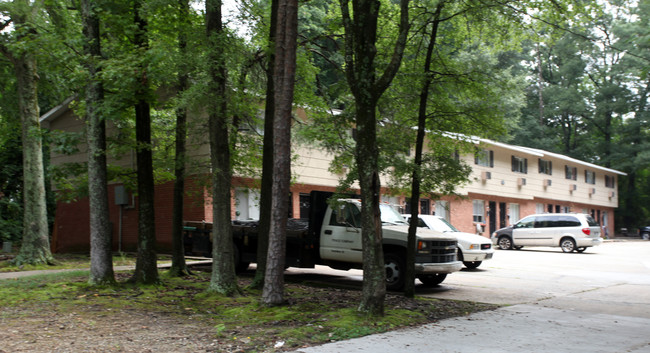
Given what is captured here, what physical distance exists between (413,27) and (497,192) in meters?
27.6

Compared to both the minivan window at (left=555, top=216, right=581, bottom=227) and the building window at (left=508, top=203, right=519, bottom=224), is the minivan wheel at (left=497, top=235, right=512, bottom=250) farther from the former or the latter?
the building window at (left=508, top=203, right=519, bottom=224)

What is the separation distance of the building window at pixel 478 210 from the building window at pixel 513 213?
3.69 m

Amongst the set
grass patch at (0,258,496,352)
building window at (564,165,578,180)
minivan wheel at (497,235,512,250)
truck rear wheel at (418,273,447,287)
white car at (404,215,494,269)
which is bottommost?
minivan wheel at (497,235,512,250)

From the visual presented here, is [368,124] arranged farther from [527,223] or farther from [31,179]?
[527,223]

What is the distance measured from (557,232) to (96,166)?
23.1 m

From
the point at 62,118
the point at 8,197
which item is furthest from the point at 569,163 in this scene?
the point at 8,197

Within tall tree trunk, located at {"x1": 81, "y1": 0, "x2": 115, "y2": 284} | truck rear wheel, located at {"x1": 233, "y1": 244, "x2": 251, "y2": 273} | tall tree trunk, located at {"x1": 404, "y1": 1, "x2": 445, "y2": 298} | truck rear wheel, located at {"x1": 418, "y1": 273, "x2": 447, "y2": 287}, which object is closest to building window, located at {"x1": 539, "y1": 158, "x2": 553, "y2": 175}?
truck rear wheel, located at {"x1": 418, "y1": 273, "x2": 447, "y2": 287}

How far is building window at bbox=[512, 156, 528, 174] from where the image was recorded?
39.6 meters

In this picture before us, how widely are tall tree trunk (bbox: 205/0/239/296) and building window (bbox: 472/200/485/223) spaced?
27.3 meters

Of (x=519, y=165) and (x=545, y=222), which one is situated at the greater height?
(x=519, y=165)

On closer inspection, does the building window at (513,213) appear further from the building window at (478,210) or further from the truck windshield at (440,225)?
the truck windshield at (440,225)

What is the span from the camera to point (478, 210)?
36.9m

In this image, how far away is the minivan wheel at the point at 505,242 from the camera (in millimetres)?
29909

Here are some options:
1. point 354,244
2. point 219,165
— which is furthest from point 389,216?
point 219,165
